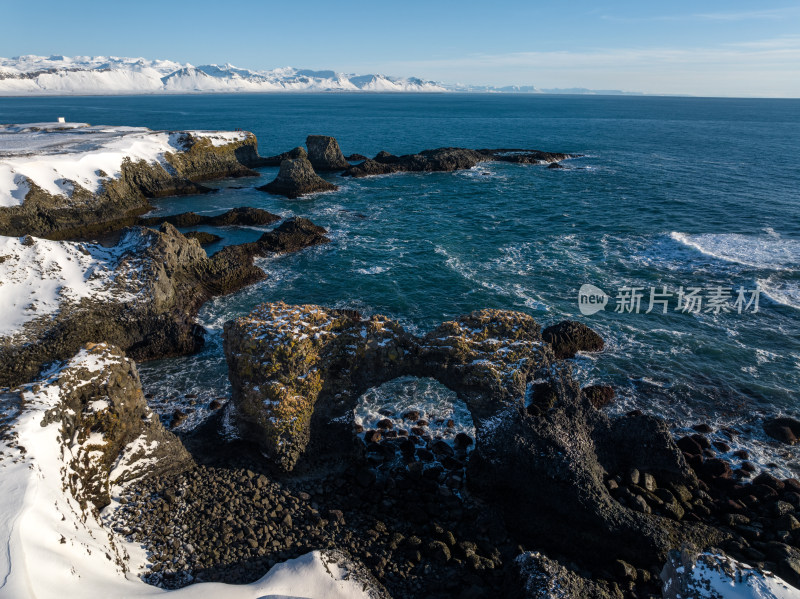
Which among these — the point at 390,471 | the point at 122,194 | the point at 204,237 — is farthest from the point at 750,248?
the point at 122,194

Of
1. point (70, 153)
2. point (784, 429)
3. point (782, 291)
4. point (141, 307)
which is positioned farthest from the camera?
point (70, 153)

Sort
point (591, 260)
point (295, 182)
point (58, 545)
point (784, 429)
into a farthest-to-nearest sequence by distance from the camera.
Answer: point (295, 182) < point (591, 260) < point (784, 429) < point (58, 545)

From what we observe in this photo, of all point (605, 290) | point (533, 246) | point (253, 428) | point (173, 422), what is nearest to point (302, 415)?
point (253, 428)

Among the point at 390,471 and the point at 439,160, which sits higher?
the point at 390,471

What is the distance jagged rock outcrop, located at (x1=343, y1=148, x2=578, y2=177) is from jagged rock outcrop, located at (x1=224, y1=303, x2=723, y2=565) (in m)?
53.7

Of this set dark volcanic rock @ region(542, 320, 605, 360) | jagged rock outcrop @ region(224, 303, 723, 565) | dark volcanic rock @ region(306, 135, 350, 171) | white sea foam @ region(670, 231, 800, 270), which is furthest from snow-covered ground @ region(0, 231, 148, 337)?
dark volcanic rock @ region(306, 135, 350, 171)

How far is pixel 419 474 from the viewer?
56.7 ft

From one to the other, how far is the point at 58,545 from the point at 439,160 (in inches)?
2769

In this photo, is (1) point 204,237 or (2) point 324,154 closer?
(1) point 204,237

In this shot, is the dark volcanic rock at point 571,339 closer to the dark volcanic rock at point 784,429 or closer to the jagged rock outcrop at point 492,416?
the jagged rock outcrop at point 492,416

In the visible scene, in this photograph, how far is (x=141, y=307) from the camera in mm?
25516

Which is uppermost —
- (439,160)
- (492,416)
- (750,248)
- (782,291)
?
(492,416)

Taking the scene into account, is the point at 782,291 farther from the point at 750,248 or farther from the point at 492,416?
the point at 492,416

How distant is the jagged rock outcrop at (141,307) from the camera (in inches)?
859
